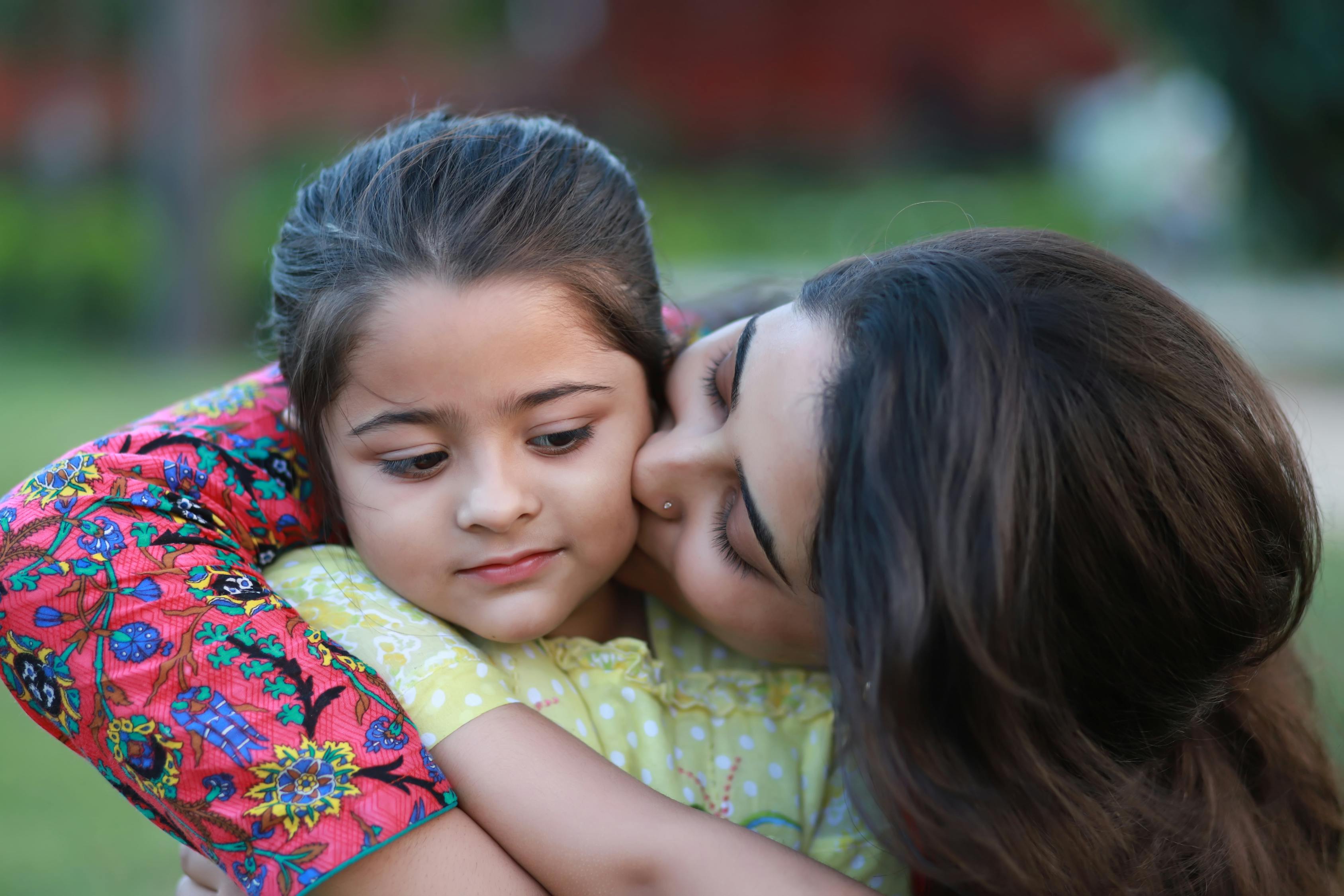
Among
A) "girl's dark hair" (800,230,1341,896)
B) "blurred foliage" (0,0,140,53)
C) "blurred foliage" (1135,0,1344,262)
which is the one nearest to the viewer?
"girl's dark hair" (800,230,1341,896)

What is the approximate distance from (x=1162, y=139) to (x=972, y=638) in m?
14.1

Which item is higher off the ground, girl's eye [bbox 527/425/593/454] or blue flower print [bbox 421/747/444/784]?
girl's eye [bbox 527/425/593/454]

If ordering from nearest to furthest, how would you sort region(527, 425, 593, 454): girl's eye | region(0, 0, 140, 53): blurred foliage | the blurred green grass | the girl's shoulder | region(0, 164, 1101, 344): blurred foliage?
1. region(527, 425, 593, 454): girl's eye
2. the girl's shoulder
3. the blurred green grass
4. region(0, 164, 1101, 344): blurred foliage
5. region(0, 0, 140, 53): blurred foliage

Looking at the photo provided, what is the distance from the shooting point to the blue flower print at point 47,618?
149cm

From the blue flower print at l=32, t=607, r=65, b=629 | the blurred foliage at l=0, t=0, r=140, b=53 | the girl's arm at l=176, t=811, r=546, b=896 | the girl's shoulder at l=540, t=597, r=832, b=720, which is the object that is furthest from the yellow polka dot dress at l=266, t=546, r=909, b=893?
the blurred foliage at l=0, t=0, r=140, b=53

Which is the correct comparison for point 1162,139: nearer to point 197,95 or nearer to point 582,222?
point 197,95

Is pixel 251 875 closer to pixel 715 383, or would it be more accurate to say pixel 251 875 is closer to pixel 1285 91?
pixel 715 383

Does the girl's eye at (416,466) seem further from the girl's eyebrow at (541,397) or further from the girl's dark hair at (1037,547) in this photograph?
the girl's dark hair at (1037,547)

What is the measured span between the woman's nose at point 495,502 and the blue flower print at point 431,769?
0.33 metres

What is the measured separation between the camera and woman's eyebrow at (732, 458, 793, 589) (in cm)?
159

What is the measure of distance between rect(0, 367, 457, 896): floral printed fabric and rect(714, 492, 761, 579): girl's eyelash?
0.51 meters

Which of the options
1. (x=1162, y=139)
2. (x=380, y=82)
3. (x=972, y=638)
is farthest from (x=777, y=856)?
(x=380, y=82)

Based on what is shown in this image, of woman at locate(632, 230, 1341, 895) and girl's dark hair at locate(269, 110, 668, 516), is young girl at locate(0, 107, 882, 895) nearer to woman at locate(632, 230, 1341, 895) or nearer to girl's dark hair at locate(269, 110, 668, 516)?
girl's dark hair at locate(269, 110, 668, 516)

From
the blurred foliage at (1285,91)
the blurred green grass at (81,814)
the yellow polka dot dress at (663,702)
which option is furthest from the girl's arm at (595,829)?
the blurred foliage at (1285,91)
